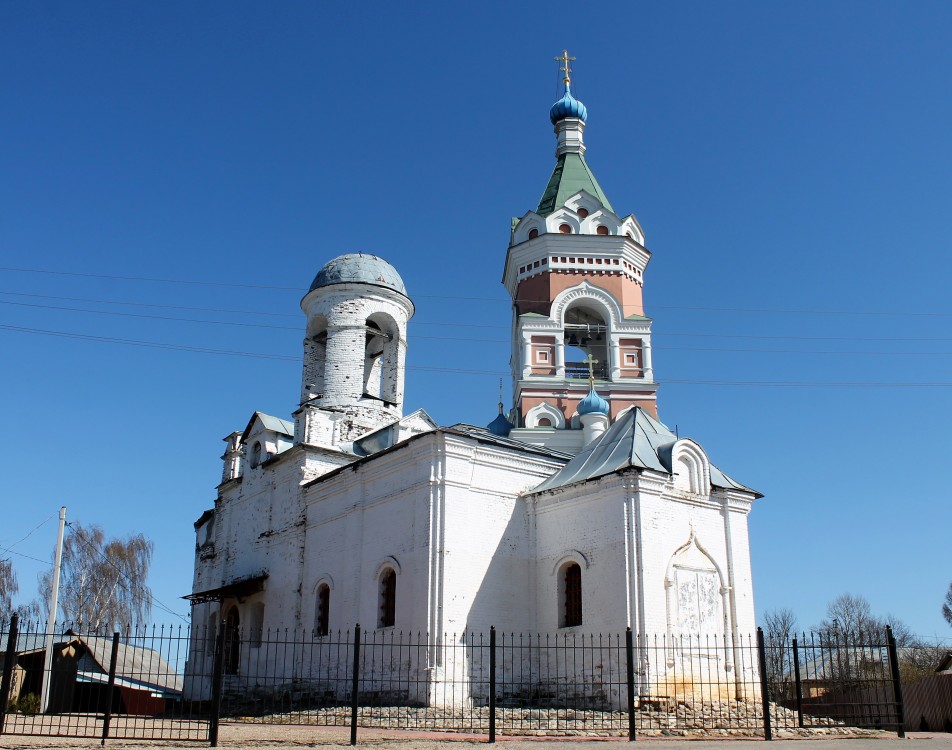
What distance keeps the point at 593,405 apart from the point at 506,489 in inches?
227

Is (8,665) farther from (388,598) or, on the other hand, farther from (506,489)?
(506,489)

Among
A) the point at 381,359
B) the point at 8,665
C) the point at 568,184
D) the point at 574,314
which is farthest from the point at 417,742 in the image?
the point at 568,184

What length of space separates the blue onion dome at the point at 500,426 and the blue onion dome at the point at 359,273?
4588mm

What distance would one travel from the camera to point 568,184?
93.8 ft

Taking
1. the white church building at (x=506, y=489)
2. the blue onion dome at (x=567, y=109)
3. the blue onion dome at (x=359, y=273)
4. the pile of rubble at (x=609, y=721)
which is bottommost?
the pile of rubble at (x=609, y=721)

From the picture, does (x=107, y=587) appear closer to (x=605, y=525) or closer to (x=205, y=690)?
(x=205, y=690)

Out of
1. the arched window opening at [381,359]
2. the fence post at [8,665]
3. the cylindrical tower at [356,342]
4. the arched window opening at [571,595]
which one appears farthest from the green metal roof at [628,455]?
the fence post at [8,665]

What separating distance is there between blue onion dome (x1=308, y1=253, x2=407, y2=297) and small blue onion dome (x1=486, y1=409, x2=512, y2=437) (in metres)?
4.59

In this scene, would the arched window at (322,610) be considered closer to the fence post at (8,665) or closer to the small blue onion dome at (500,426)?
the small blue onion dome at (500,426)

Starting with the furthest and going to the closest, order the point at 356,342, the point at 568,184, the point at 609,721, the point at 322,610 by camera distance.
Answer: the point at 568,184, the point at 356,342, the point at 322,610, the point at 609,721

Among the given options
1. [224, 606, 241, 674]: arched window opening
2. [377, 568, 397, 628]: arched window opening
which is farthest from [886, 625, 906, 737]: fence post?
[224, 606, 241, 674]: arched window opening

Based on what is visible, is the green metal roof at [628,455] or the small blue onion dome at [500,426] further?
the small blue onion dome at [500,426]

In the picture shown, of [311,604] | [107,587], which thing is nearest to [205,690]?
[311,604]

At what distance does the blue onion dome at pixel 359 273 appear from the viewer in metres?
25.2
